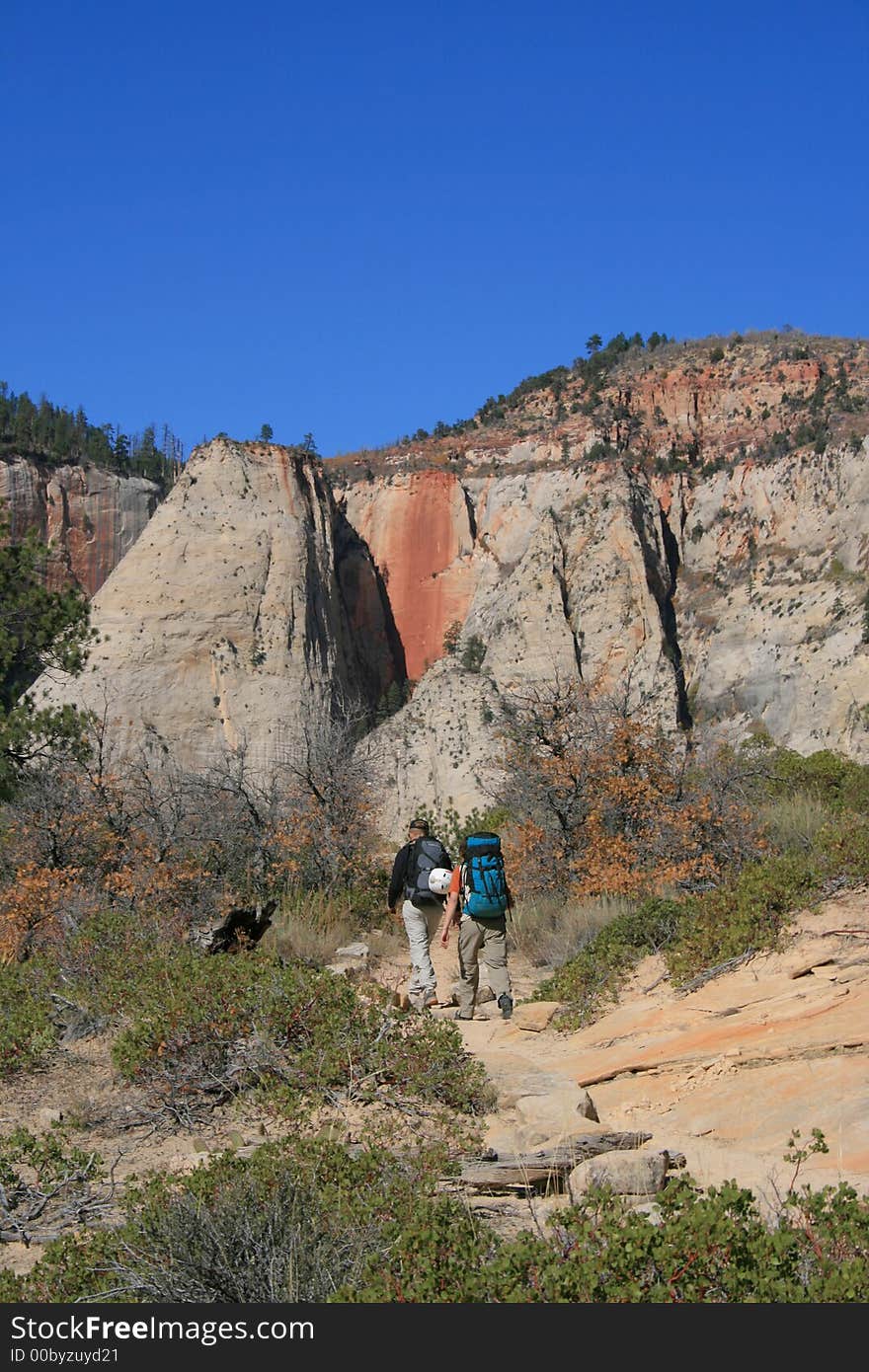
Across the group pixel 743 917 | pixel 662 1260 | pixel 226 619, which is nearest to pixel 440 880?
pixel 743 917

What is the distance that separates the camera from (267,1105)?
611cm

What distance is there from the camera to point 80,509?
42.6 m

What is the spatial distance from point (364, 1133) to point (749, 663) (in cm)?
2658

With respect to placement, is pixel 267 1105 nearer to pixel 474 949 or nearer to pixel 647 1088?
pixel 647 1088

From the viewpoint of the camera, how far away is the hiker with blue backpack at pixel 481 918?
9.03 metres

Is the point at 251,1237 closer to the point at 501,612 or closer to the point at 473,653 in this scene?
the point at 473,653

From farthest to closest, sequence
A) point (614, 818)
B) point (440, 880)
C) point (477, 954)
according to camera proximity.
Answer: point (614, 818)
point (440, 880)
point (477, 954)

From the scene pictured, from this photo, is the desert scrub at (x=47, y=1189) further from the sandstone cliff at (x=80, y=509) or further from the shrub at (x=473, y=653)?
the sandstone cliff at (x=80, y=509)

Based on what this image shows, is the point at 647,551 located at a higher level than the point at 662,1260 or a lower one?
higher

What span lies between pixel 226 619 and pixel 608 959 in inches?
899

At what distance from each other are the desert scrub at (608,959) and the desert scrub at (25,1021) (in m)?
3.69

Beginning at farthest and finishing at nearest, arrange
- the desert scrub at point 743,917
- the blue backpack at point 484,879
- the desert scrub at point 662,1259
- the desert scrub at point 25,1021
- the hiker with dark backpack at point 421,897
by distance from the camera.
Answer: the hiker with dark backpack at point 421,897
the blue backpack at point 484,879
the desert scrub at point 743,917
the desert scrub at point 25,1021
the desert scrub at point 662,1259

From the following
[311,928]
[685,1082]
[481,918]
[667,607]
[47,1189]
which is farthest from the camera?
[667,607]

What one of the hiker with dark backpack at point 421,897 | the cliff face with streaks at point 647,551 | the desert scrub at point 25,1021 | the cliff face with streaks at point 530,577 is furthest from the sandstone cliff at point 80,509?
the hiker with dark backpack at point 421,897
